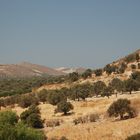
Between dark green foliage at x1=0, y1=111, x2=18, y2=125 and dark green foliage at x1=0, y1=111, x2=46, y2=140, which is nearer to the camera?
dark green foliage at x1=0, y1=111, x2=46, y2=140

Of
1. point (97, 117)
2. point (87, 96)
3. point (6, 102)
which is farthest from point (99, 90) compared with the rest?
point (97, 117)

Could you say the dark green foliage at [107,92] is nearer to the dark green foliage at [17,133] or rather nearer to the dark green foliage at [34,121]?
the dark green foliage at [34,121]

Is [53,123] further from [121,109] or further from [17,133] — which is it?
[17,133]

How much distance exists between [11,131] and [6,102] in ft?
258

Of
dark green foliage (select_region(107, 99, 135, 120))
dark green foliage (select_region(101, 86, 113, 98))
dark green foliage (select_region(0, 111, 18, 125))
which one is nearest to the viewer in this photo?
dark green foliage (select_region(0, 111, 18, 125))

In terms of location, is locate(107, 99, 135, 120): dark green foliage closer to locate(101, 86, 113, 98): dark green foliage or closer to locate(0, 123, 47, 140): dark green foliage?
locate(0, 123, 47, 140): dark green foliage

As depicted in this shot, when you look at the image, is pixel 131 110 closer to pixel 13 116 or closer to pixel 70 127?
pixel 70 127

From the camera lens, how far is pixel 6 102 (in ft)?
376

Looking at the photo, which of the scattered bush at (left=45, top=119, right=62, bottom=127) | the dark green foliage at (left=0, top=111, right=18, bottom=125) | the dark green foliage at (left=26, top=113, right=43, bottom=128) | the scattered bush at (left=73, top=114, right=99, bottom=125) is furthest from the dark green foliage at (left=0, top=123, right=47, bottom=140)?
the scattered bush at (left=45, top=119, right=62, bottom=127)

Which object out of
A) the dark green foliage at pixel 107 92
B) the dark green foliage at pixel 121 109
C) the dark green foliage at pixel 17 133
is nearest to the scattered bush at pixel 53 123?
the dark green foliage at pixel 121 109

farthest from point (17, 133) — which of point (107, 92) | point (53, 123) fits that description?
point (107, 92)

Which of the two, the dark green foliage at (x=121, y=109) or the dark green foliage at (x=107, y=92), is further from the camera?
the dark green foliage at (x=107, y=92)

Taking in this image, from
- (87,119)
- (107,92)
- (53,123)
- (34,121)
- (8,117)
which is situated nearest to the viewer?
(8,117)

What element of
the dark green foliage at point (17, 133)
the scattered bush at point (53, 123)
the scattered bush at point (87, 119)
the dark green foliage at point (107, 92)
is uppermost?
the dark green foliage at point (107, 92)
